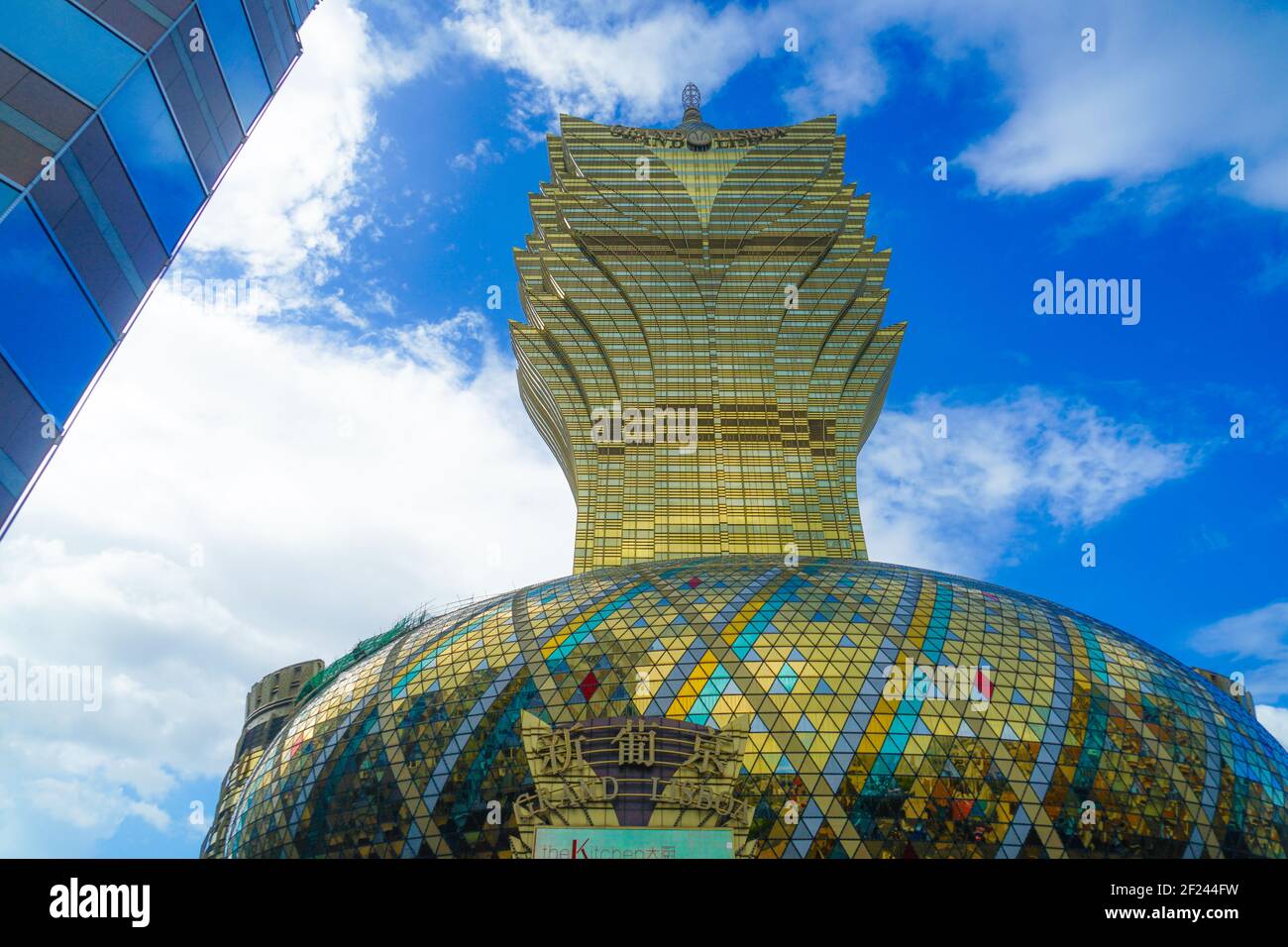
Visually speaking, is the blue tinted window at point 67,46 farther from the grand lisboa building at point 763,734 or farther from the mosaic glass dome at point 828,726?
the mosaic glass dome at point 828,726

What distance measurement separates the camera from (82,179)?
18.8 metres

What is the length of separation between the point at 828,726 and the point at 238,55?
30.9 m

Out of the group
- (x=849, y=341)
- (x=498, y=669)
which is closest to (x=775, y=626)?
(x=498, y=669)

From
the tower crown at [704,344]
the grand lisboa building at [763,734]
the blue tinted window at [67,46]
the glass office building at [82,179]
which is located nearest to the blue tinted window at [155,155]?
the glass office building at [82,179]

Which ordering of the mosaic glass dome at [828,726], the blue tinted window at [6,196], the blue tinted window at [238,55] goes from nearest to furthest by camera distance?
the blue tinted window at [6,196], the blue tinted window at [238,55], the mosaic glass dome at [828,726]

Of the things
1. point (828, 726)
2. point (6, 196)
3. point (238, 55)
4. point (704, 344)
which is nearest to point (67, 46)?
point (6, 196)

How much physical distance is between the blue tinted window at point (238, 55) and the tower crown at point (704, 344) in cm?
4800

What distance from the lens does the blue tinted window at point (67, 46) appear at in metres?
17.9

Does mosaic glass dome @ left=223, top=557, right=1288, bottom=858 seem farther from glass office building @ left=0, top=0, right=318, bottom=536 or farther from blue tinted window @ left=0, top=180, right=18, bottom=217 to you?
blue tinted window @ left=0, top=180, right=18, bottom=217

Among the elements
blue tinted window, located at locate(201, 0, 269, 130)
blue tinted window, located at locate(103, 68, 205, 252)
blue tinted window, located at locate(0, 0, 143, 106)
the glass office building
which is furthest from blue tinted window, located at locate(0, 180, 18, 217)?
blue tinted window, located at locate(201, 0, 269, 130)

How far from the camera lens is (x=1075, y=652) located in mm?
42344

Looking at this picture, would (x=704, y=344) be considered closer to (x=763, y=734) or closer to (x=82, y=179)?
(x=763, y=734)

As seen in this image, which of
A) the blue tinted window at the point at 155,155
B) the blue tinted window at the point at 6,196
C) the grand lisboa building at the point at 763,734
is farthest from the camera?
the grand lisboa building at the point at 763,734
